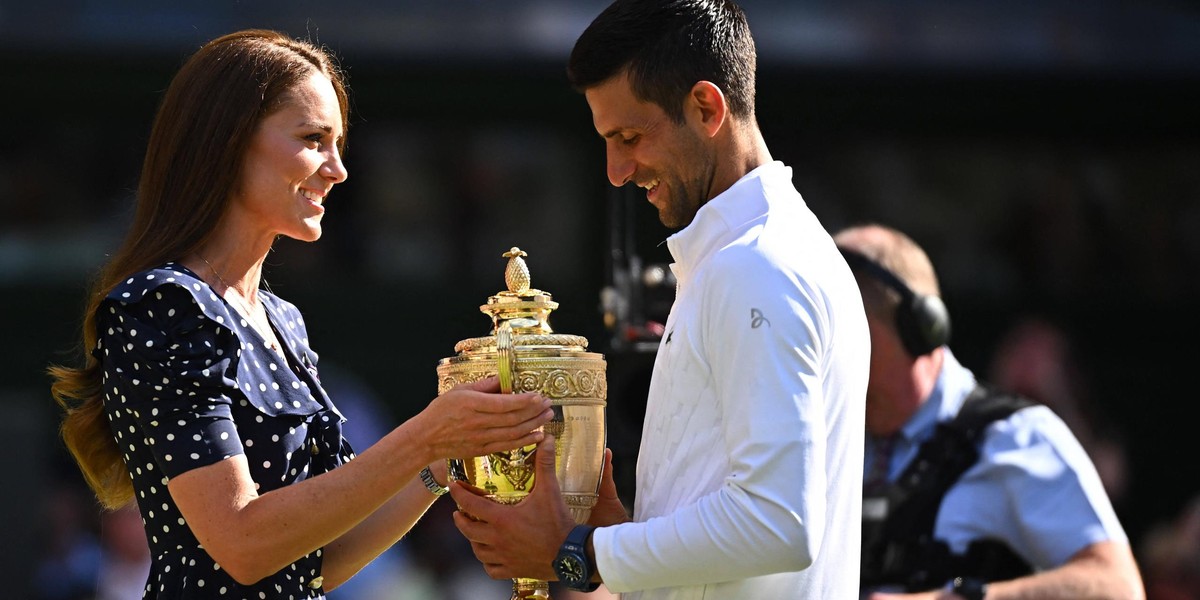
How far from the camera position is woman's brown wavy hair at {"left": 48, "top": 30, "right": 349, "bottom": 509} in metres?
2.77

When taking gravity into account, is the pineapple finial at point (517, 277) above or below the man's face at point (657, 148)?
below

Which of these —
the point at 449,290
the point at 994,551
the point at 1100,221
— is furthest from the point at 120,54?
the point at 1100,221

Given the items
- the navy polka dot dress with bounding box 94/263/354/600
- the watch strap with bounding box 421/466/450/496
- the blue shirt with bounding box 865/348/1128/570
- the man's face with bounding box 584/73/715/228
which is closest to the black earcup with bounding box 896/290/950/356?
the blue shirt with bounding box 865/348/1128/570

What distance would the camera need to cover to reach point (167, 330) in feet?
8.63

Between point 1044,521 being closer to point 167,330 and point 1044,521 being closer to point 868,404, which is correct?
point 868,404

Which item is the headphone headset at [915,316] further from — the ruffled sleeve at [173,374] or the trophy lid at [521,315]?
the ruffled sleeve at [173,374]

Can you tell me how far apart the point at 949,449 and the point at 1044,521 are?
31cm

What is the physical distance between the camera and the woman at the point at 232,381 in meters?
2.59

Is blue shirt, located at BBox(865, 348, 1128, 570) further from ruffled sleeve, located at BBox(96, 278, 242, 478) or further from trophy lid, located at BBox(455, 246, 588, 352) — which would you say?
ruffled sleeve, located at BBox(96, 278, 242, 478)

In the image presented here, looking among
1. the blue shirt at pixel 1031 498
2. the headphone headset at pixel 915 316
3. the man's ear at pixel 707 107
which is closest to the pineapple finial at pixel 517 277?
the man's ear at pixel 707 107

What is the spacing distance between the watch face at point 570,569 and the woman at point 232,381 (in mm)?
213

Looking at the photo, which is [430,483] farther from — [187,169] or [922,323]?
[922,323]

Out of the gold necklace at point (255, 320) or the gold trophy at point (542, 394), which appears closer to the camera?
the gold trophy at point (542, 394)

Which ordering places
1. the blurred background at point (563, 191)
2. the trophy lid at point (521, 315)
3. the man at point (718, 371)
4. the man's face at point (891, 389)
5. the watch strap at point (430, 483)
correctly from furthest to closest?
the blurred background at point (563, 191) < the man's face at point (891, 389) < the watch strap at point (430, 483) < the trophy lid at point (521, 315) < the man at point (718, 371)
